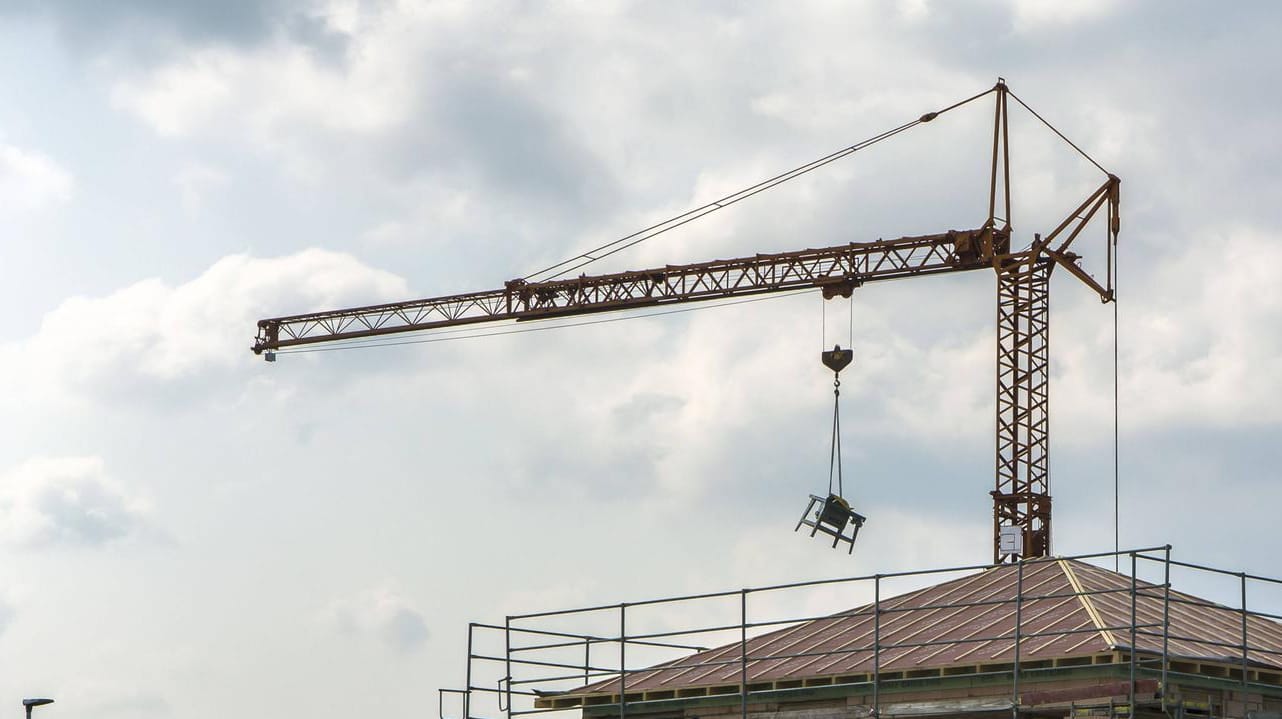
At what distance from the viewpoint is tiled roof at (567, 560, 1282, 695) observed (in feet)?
99.0

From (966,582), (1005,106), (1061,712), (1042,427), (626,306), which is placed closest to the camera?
(1061,712)

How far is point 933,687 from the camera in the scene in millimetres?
31000

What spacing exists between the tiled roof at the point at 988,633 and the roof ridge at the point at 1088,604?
0.8 inches

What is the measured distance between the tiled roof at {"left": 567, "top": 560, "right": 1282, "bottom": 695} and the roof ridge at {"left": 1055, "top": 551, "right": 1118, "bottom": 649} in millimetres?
21

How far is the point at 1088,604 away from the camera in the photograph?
31.7m

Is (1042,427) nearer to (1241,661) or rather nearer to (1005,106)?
(1005,106)

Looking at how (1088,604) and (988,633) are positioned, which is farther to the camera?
(988,633)

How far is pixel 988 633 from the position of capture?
32156mm

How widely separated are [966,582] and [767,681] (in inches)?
206

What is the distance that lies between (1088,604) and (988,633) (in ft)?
5.84

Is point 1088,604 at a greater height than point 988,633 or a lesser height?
greater

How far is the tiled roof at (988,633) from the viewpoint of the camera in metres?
30.2

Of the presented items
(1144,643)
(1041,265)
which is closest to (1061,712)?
(1144,643)

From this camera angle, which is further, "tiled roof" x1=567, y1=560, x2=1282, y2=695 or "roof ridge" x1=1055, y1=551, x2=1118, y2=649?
"tiled roof" x1=567, y1=560, x2=1282, y2=695
